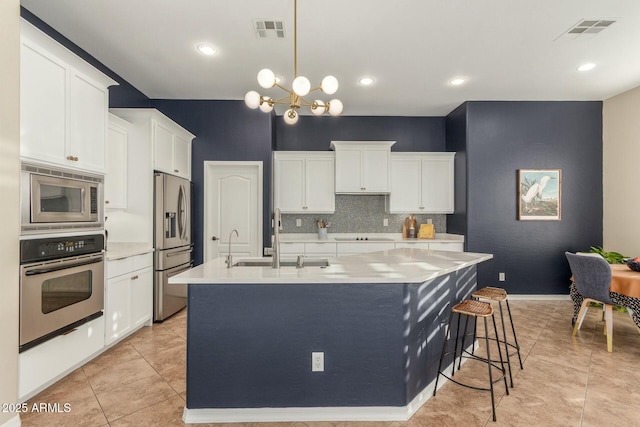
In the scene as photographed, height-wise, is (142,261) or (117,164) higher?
(117,164)

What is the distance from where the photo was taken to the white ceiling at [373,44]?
2.69 metres

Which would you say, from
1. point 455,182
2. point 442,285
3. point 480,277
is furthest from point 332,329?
point 455,182

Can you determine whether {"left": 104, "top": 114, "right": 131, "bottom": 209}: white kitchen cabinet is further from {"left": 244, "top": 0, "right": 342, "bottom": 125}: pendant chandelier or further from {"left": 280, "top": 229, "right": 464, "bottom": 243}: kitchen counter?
{"left": 280, "top": 229, "right": 464, "bottom": 243}: kitchen counter

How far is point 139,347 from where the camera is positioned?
3.16 meters

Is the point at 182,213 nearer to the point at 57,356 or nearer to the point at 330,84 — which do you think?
the point at 57,356

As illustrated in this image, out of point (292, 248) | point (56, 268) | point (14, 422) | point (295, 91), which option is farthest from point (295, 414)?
point (292, 248)

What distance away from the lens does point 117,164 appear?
3.59m

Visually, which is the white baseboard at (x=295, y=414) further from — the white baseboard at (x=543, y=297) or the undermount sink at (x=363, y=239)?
the white baseboard at (x=543, y=297)

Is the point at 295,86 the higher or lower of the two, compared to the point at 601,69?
lower

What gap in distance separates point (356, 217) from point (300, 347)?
12.0 feet

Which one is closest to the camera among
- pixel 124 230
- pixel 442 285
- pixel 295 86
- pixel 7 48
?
pixel 7 48

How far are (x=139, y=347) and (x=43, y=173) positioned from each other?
180 centimetres

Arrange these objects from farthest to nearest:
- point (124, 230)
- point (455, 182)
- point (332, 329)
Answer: point (455, 182) → point (124, 230) → point (332, 329)

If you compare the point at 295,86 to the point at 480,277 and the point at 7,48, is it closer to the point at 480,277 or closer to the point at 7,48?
the point at 7,48
